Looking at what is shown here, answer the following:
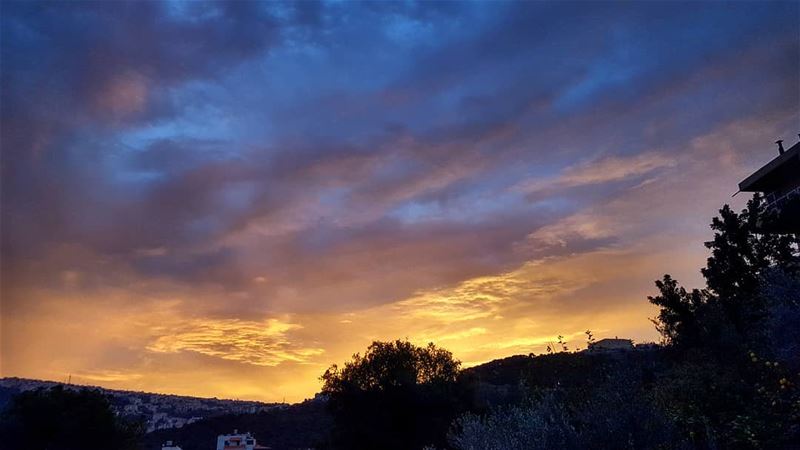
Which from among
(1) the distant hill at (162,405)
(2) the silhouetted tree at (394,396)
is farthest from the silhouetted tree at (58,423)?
(1) the distant hill at (162,405)

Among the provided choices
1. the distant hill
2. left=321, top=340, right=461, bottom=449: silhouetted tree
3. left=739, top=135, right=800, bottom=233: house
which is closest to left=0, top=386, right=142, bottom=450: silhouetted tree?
left=321, top=340, right=461, bottom=449: silhouetted tree

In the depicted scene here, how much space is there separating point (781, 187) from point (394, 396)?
2447cm

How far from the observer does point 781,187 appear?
95.7 feet

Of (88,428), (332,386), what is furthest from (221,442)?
(332,386)

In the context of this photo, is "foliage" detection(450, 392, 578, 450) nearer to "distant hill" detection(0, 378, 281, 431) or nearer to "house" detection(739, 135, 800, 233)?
"house" detection(739, 135, 800, 233)

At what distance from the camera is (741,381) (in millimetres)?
14656

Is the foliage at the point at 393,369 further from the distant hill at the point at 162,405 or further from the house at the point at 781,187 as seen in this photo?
the distant hill at the point at 162,405

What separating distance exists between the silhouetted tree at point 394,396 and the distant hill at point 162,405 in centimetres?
5093

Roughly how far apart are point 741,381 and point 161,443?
225ft

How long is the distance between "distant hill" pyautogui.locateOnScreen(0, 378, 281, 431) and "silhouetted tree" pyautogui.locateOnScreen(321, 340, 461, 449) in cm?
5093

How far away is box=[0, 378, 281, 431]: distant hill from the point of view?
88188 millimetres

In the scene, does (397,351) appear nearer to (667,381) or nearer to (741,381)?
(667,381)

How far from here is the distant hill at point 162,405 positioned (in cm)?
8819

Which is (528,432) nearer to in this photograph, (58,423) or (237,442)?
(58,423)
